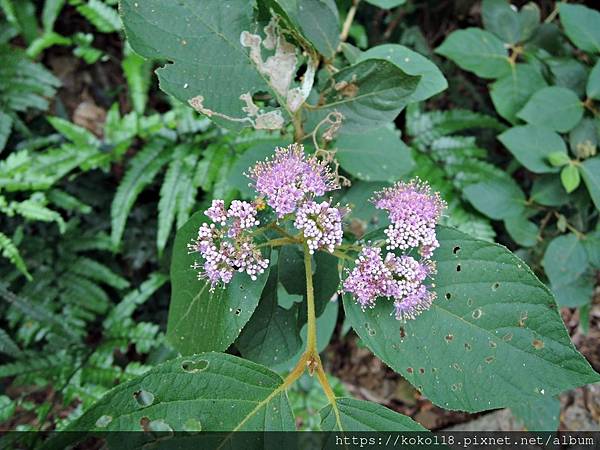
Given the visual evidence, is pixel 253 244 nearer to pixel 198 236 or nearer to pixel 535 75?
pixel 198 236

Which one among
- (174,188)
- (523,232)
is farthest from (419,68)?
(174,188)

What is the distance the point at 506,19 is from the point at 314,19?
1.22 meters

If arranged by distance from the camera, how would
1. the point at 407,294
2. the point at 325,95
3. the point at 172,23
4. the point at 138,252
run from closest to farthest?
the point at 407,294, the point at 172,23, the point at 325,95, the point at 138,252

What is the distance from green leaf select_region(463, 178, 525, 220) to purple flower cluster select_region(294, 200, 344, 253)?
1.24m

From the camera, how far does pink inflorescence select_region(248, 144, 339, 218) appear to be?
113 cm

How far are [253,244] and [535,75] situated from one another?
1.69m

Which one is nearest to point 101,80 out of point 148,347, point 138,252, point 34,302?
point 138,252

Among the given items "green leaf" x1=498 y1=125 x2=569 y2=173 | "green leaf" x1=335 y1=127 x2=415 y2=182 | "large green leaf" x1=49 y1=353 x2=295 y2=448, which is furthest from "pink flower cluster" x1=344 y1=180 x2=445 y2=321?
"green leaf" x1=498 y1=125 x2=569 y2=173

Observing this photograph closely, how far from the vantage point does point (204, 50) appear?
1.27m

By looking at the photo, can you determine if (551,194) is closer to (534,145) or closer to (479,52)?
(534,145)

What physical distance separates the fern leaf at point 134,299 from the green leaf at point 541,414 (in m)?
1.73

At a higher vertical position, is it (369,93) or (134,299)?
(369,93)

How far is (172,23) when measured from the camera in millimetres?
1249

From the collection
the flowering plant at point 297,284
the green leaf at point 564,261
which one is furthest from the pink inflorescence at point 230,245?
the green leaf at point 564,261
